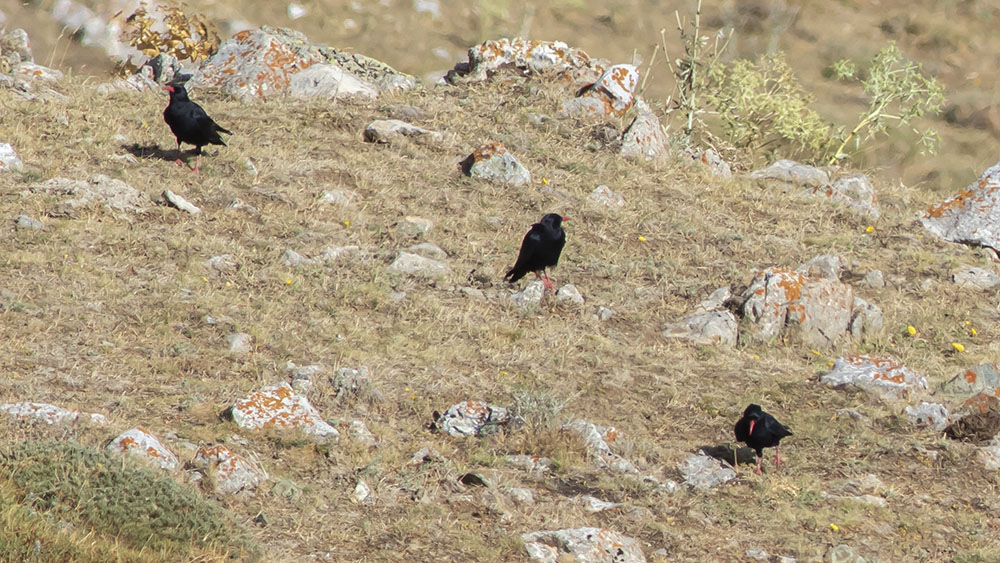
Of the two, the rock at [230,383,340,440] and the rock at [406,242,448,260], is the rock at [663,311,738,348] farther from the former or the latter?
the rock at [230,383,340,440]

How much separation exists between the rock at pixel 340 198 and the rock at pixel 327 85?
3642 mm

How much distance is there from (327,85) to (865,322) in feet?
28.8

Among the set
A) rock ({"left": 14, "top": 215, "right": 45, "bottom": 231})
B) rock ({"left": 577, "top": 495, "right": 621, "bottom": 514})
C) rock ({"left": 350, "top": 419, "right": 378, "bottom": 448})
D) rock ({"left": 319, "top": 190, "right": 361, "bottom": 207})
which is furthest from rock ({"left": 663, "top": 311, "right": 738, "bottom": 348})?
rock ({"left": 14, "top": 215, "right": 45, "bottom": 231})

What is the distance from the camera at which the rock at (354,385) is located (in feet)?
26.7

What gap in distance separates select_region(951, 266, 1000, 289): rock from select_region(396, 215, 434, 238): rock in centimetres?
620

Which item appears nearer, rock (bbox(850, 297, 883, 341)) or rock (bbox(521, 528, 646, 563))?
rock (bbox(521, 528, 646, 563))

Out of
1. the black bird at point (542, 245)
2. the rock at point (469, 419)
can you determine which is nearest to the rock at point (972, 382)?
the black bird at point (542, 245)

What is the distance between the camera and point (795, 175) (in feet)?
52.4

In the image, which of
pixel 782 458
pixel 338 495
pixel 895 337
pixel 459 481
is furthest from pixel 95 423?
pixel 895 337

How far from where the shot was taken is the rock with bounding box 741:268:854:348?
10.8 metres

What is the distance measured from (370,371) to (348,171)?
5.43 metres

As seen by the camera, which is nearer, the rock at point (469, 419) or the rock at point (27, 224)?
the rock at point (469, 419)

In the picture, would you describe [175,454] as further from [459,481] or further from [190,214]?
[190,214]

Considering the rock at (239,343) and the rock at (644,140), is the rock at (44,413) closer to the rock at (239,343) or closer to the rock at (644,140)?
the rock at (239,343)
